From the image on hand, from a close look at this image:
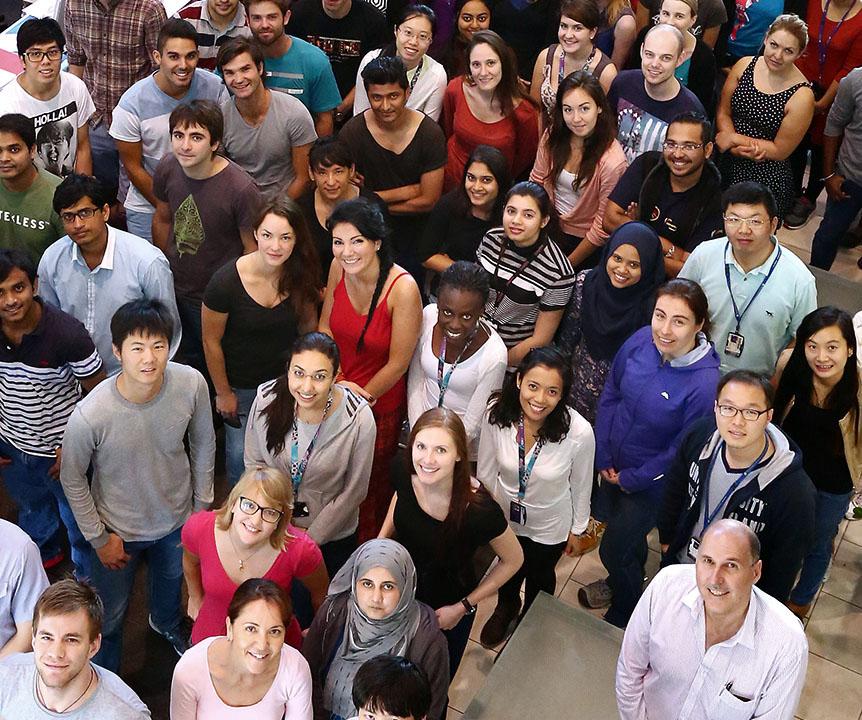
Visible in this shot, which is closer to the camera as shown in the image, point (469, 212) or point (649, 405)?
point (649, 405)

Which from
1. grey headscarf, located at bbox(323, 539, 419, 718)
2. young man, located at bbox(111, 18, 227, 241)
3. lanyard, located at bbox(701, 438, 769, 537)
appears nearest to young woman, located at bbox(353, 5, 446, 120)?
young man, located at bbox(111, 18, 227, 241)

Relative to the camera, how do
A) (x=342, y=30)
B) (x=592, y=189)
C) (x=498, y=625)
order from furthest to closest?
(x=342, y=30) → (x=592, y=189) → (x=498, y=625)

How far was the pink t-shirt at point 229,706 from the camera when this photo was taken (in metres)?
3.48

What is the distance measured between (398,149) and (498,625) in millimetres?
2300

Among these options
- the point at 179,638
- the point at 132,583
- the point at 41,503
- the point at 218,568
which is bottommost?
the point at 179,638

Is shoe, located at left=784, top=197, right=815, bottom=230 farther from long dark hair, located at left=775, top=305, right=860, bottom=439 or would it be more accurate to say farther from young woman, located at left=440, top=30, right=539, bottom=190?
long dark hair, located at left=775, top=305, right=860, bottom=439

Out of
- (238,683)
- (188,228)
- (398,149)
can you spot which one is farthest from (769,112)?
(238,683)

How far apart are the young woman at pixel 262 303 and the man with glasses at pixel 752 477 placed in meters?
1.65

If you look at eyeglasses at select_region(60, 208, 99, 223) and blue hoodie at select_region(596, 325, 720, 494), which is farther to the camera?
eyeglasses at select_region(60, 208, 99, 223)

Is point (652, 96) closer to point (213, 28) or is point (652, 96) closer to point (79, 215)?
point (213, 28)

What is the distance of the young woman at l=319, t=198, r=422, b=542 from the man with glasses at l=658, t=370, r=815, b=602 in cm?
122

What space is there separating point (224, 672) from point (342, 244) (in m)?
1.76

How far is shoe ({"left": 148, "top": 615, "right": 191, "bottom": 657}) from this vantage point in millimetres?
4660

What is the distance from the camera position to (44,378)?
171 inches
